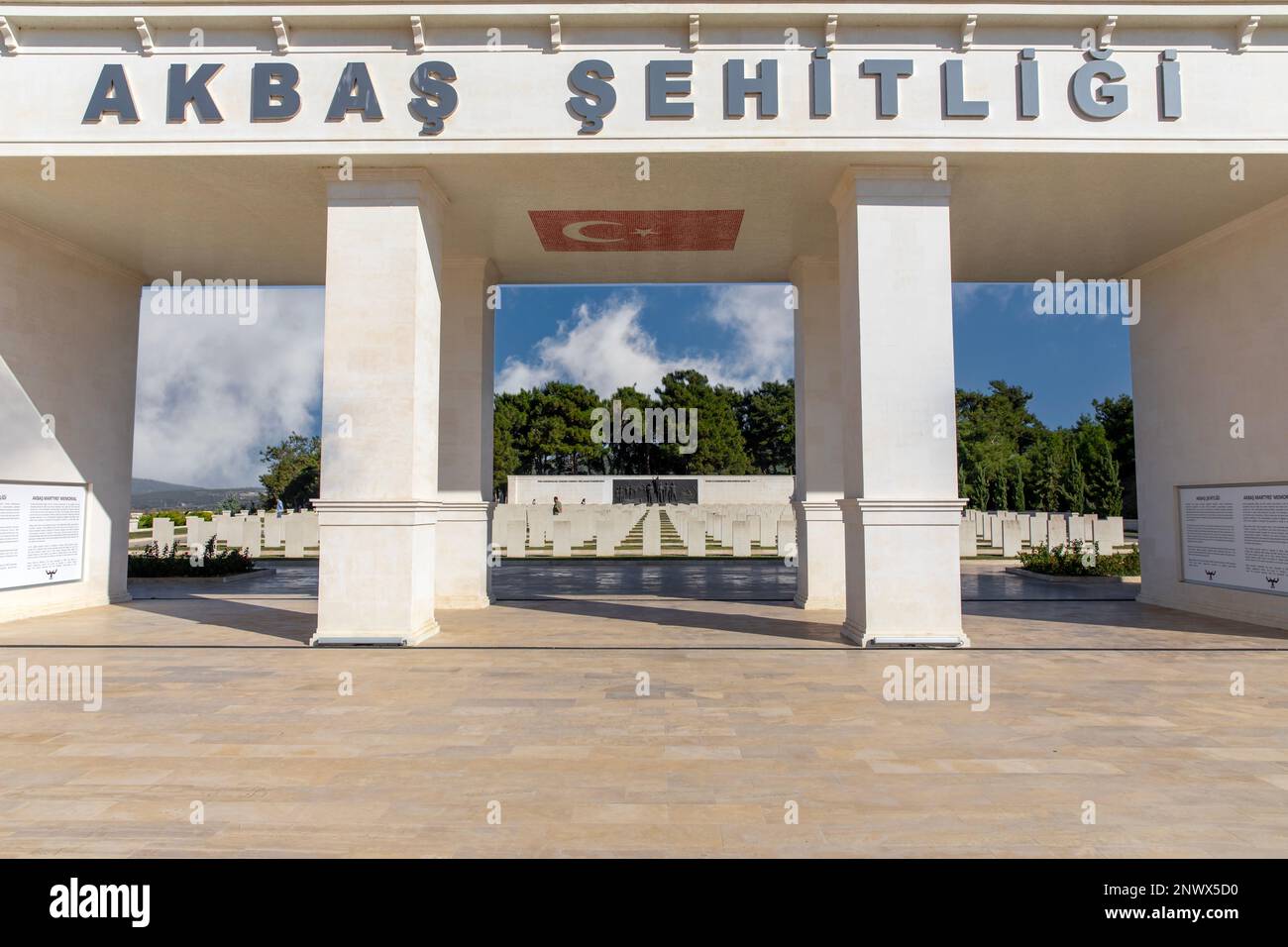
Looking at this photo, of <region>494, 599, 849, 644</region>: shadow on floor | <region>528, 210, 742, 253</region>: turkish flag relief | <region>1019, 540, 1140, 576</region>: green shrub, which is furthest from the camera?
<region>1019, 540, 1140, 576</region>: green shrub

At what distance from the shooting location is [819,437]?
530 inches

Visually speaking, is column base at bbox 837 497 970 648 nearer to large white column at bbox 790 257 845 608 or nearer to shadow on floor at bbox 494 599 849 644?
shadow on floor at bbox 494 599 849 644

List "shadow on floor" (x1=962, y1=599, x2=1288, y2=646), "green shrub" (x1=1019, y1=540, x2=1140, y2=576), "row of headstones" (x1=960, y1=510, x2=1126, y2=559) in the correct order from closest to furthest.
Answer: "shadow on floor" (x1=962, y1=599, x2=1288, y2=646), "green shrub" (x1=1019, y1=540, x2=1140, y2=576), "row of headstones" (x1=960, y1=510, x2=1126, y2=559)

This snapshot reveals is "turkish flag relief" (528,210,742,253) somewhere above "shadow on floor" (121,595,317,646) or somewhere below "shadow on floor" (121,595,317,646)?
above

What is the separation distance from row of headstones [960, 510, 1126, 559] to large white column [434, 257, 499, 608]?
53.0 feet

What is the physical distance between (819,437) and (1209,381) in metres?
6.14

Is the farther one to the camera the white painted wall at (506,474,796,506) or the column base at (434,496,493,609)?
the white painted wall at (506,474,796,506)

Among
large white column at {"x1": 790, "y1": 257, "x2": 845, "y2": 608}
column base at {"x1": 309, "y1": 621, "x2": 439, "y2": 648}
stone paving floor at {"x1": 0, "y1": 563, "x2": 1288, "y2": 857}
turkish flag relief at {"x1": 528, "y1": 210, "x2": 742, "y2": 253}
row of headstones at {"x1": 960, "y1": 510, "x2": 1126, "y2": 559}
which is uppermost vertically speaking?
turkish flag relief at {"x1": 528, "y1": 210, "x2": 742, "y2": 253}

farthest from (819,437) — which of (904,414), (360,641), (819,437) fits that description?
(360,641)

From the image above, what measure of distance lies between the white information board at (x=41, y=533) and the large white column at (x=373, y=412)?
19.6 feet

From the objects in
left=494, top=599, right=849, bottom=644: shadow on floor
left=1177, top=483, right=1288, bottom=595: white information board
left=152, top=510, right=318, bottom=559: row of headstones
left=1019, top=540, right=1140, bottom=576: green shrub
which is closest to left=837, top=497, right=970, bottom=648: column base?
left=494, top=599, right=849, bottom=644: shadow on floor

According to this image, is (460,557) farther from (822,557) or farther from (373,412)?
(822,557)

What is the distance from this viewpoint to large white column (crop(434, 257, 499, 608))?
1325cm

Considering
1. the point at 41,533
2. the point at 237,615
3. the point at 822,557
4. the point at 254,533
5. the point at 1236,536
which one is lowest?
the point at 237,615
